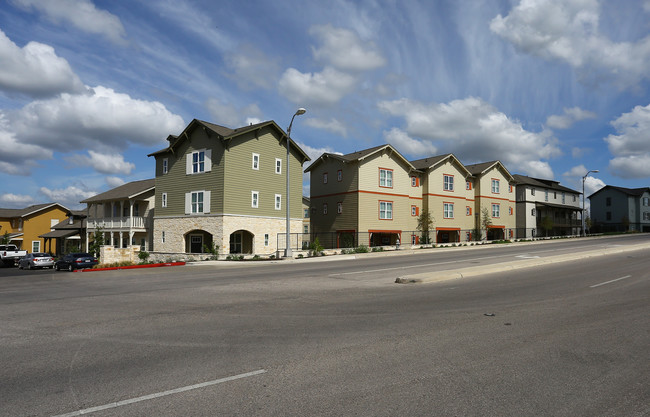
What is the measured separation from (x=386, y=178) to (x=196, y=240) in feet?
63.8

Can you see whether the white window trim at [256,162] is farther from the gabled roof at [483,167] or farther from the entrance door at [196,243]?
the gabled roof at [483,167]

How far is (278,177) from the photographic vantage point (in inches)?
1517

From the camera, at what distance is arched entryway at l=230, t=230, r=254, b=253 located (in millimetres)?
36875

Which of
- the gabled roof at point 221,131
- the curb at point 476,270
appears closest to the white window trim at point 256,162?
the gabled roof at point 221,131

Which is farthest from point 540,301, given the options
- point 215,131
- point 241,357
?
point 215,131

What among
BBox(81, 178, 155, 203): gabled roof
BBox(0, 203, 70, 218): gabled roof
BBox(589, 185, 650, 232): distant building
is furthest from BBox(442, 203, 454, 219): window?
BBox(0, 203, 70, 218): gabled roof

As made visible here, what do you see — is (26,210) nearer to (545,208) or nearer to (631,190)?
(545,208)

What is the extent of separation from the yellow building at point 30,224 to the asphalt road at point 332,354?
202 ft

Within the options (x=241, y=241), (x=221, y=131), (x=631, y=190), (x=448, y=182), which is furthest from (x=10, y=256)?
(x=631, y=190)

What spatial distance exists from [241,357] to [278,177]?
3280cm

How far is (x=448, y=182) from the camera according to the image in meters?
49.4

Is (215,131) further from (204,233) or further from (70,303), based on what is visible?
(70,303)

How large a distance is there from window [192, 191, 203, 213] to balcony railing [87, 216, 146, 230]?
9798 millimetres

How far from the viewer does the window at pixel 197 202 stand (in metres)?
36.3
